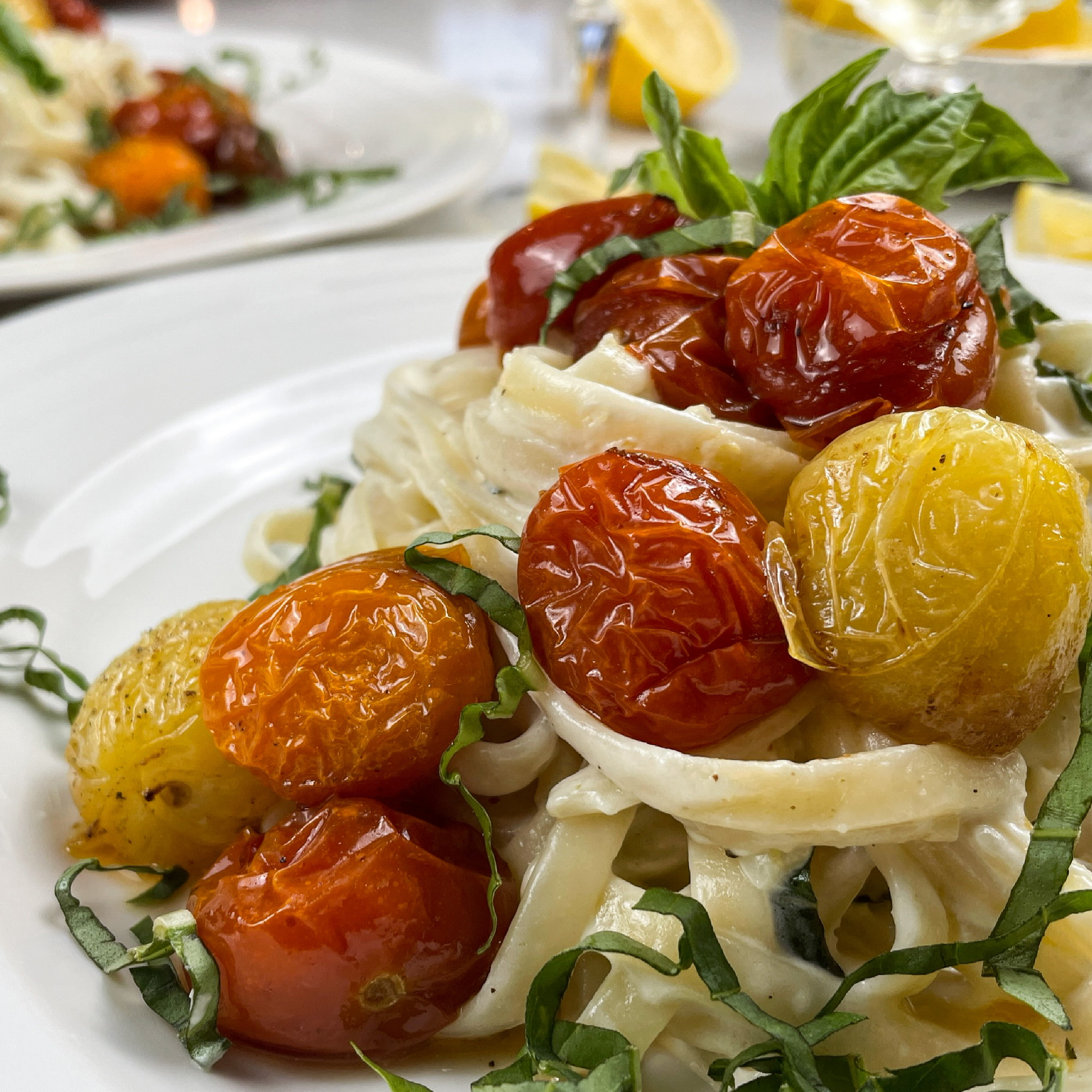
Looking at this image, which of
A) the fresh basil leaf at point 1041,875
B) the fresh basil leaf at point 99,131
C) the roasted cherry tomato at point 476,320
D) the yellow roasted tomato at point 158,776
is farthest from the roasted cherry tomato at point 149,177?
the fresh basil leaf at point 1041,875

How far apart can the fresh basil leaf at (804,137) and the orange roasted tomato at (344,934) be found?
1368 millimetres

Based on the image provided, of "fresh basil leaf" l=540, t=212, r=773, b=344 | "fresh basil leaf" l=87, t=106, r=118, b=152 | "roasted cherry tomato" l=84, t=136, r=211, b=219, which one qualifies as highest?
"fresh basil leaf" l=540, t=212, r=773, b=344

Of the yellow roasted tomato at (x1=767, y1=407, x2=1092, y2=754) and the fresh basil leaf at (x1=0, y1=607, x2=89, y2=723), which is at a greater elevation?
the yellow roasted tomato at (x1=767, y1=407, x2=1092, y2=754)

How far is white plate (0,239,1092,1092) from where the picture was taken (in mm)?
1770

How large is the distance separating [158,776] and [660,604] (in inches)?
33.9

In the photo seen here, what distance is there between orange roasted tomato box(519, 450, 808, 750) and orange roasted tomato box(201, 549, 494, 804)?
0.17m

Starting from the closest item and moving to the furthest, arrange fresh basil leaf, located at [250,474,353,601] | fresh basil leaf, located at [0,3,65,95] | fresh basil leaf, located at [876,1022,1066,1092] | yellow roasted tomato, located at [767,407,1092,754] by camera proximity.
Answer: fresh basil leaf, located at [876,1022,1066,1092] → yellow roasted tomato, located at [767,407,1092,754] → fresh basil leaf, located at [250,474,353,601] → fresh basil leaf, located at [0,3,65,95]

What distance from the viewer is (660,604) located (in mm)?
1793

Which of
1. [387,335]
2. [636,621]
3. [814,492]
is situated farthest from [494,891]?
[387,335]

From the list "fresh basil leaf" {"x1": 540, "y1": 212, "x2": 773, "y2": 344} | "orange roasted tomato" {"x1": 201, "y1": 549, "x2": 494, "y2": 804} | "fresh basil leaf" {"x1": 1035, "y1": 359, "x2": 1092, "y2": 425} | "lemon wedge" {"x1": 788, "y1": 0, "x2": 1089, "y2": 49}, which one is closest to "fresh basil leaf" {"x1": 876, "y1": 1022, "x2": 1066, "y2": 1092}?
"orange roasted tomato" {"x1": 201, "y1": 549, "x2": 494, "y2": 804}

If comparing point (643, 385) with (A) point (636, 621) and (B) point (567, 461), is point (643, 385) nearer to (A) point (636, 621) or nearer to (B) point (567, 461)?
(B) point (567, 461)

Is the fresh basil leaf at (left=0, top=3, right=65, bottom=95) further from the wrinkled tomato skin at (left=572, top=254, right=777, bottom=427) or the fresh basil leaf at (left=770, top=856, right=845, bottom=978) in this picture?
the fresh basil leaf at (left=770, top=856, right=845, bottom=978)

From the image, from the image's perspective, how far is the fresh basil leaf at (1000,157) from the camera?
7.75 feet

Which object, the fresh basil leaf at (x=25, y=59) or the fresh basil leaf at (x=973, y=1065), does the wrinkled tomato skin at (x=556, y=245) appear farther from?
the fresh basil leaf at (x=25, y=59)
